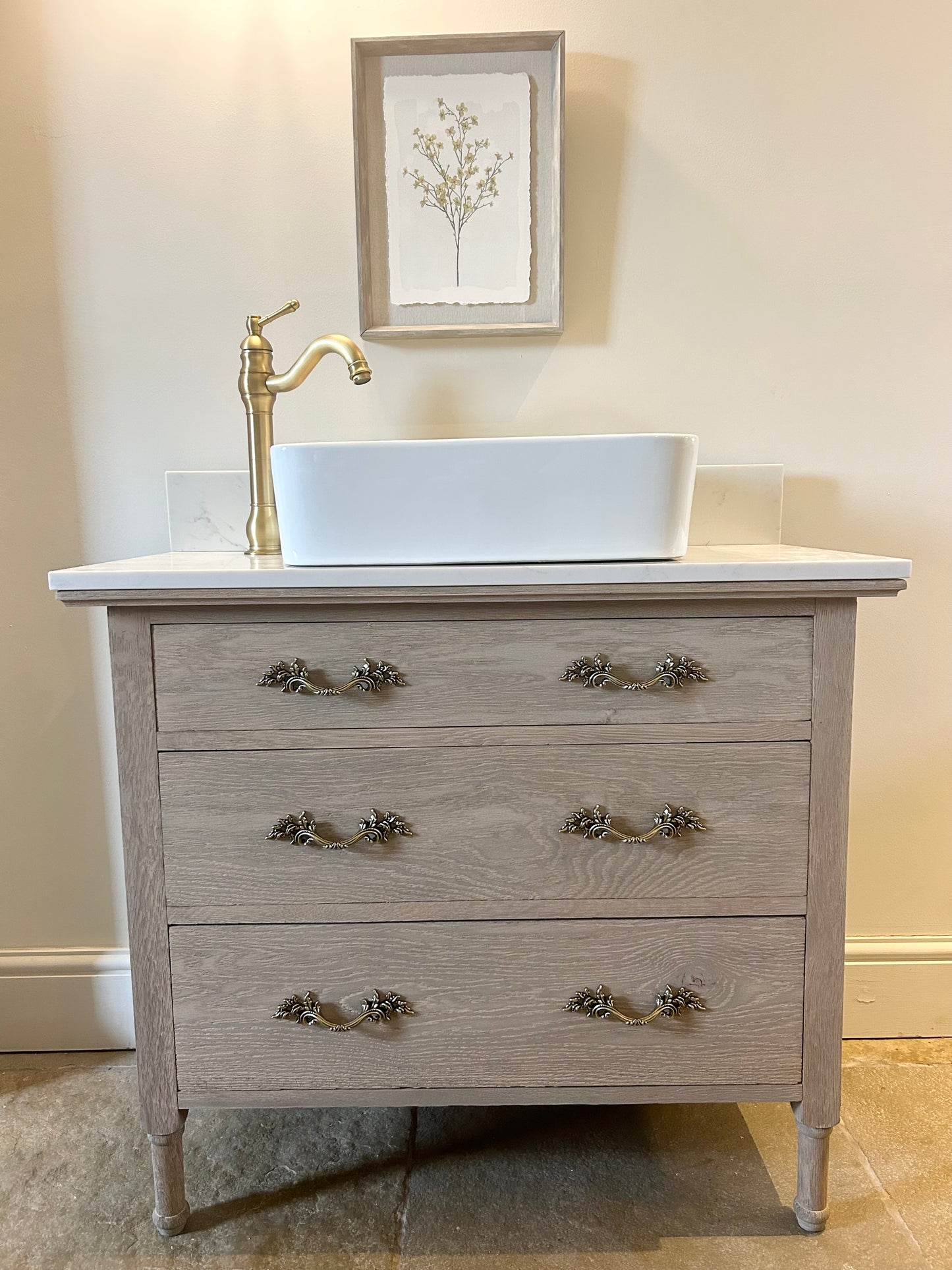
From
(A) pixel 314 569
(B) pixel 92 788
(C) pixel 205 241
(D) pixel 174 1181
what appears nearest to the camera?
(A) pixel 314 569

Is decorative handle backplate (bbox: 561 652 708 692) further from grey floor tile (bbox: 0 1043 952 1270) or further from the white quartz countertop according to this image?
grey floor tile (bbox: 0 1043 952 1270)

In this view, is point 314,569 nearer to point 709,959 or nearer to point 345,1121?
point 709,959

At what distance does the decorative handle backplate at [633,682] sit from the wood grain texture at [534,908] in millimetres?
261

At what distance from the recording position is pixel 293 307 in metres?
1.25

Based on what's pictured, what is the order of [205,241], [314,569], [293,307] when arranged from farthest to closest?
[205,241]
[293,307]
[314,569]

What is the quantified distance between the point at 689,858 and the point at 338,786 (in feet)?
1.40

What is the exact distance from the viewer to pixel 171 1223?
110 centimetres

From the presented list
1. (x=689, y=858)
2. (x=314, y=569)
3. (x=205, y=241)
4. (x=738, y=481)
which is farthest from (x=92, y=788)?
(x=738, y=481)

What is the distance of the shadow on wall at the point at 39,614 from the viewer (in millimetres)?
1362

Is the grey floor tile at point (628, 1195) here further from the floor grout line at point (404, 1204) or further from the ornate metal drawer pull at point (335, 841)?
the ornate metal drawer pull at point (335, 841)

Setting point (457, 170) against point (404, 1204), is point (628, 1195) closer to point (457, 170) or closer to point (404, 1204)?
point (404, 1204)

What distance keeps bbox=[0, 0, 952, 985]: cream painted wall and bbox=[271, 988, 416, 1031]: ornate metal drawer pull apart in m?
0.68

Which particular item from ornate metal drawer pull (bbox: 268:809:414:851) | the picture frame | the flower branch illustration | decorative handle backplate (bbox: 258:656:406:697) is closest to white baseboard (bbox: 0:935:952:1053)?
ornate metal drawer pull (bbox: 268:809:414:851)

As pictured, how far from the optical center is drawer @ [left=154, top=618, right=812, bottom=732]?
0.99 metres
